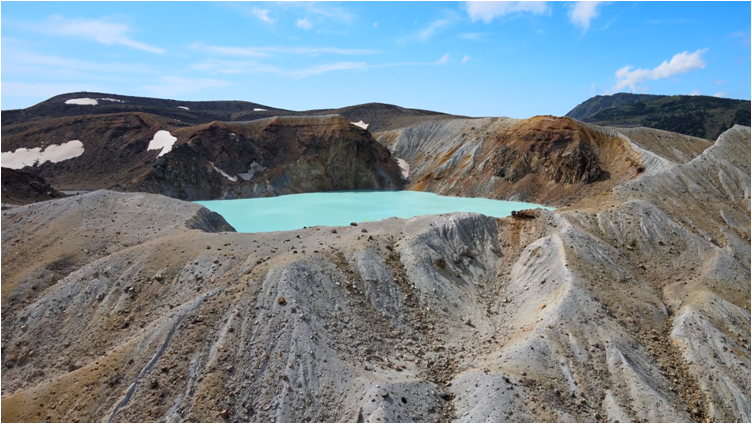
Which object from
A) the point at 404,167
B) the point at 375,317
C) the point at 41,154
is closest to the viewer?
the point at 375,317

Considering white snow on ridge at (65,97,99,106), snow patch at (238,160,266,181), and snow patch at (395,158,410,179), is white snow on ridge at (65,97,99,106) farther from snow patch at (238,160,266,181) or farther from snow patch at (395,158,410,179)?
snow patch at (395,158,410,179)

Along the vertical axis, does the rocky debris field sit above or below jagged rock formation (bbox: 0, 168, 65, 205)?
below

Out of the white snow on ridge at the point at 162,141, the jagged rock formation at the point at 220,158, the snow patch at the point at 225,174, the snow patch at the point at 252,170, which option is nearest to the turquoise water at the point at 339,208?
the jagged rock formation at the point at 220,158

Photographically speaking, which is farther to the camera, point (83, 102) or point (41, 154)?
point (83, 102)

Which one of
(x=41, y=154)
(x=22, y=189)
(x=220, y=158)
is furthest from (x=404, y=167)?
(x=41, y=154)

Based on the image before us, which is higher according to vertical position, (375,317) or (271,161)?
(271,161)

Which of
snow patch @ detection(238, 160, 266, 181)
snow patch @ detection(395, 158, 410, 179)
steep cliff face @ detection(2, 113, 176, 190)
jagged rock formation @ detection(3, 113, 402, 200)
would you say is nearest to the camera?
jagged rock formation @ detection(3, 113, 402, 200)

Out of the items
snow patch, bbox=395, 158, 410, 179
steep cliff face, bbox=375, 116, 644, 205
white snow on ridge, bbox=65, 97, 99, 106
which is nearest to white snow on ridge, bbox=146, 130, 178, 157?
snow patch, bbox=395, 158, 410, 179

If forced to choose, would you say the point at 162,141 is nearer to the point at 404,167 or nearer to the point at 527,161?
the point at 404,167
